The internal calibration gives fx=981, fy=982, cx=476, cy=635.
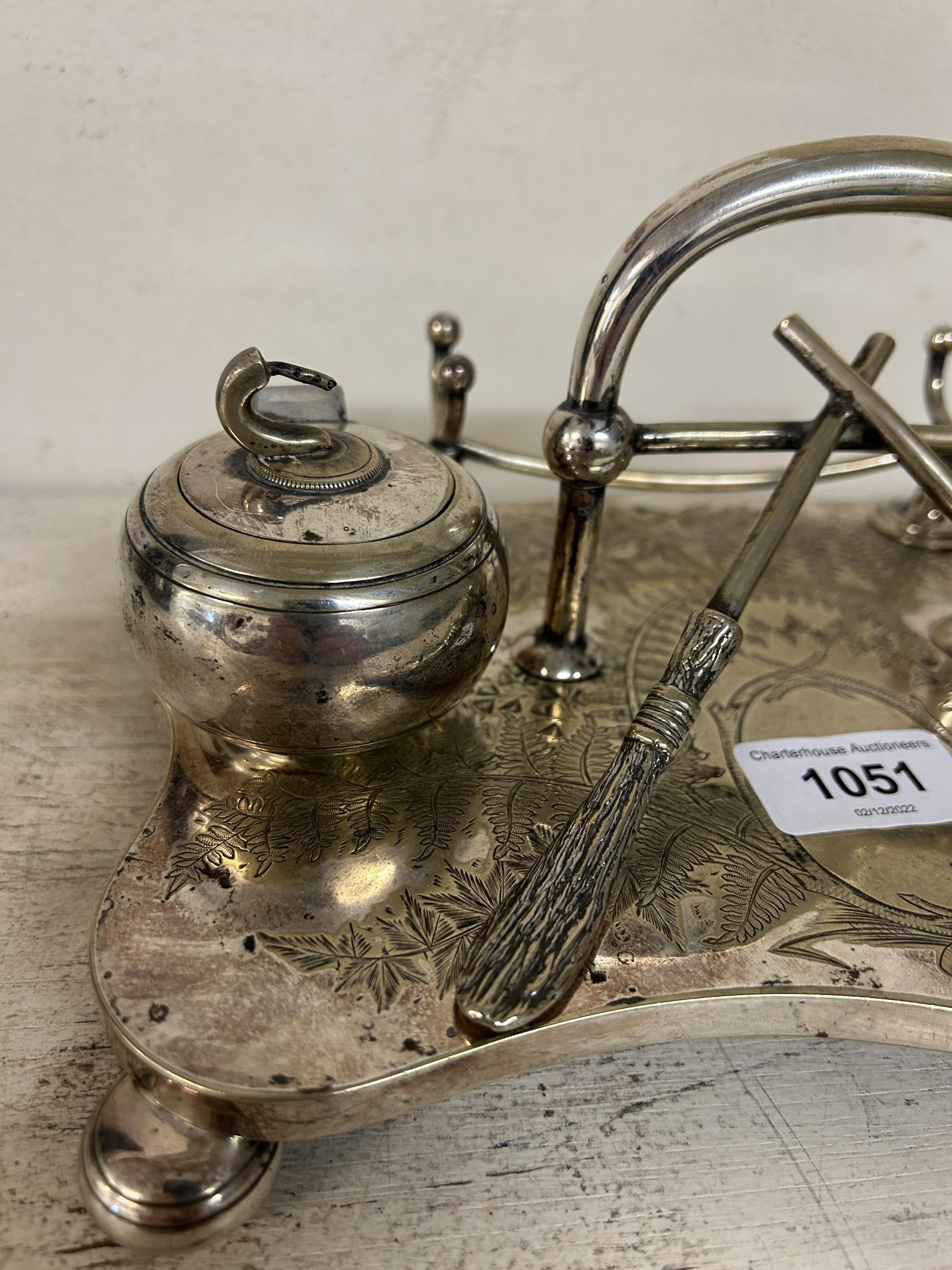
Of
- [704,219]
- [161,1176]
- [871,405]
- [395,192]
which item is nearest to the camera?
[161,1176]

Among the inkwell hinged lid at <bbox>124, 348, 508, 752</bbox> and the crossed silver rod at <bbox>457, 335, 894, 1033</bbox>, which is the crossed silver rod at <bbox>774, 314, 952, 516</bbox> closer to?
the crossed silver rod at <bbox>457, 335, 894, 1033</bbox>

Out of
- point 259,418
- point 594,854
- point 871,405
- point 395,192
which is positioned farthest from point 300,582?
point 395,192

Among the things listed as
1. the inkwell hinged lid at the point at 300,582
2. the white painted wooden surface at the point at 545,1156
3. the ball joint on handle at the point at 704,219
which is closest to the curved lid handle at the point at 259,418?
the inkwell hinged lid at the point at 300,582

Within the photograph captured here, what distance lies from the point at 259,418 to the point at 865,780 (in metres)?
0.46

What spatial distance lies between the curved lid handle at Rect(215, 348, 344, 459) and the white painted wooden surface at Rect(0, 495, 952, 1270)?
0.98 ft

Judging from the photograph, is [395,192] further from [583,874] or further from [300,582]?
[583,874]

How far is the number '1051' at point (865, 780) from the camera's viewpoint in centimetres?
66

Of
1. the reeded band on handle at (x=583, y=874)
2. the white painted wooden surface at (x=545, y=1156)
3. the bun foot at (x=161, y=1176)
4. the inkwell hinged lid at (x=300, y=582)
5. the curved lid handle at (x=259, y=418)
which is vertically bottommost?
the white painted wooden surface at (x=545, y=1156)

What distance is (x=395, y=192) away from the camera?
99 centimetres

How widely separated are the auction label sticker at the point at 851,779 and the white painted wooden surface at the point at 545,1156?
14 cm

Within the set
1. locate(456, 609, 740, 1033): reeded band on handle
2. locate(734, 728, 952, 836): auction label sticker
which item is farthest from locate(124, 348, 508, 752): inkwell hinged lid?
locate(734, 728, 952, 836): auction label sticker

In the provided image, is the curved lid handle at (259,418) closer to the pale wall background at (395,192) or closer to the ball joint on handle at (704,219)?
the ball joint on handle at (704,219)

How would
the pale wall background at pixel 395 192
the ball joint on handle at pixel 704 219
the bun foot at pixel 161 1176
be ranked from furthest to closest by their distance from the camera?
the pale wall background at pixel 395 192
the ball joint on handle at pixel 704 219
the bun foot at pixel 161 1176

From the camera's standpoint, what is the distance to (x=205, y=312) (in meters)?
1.03
